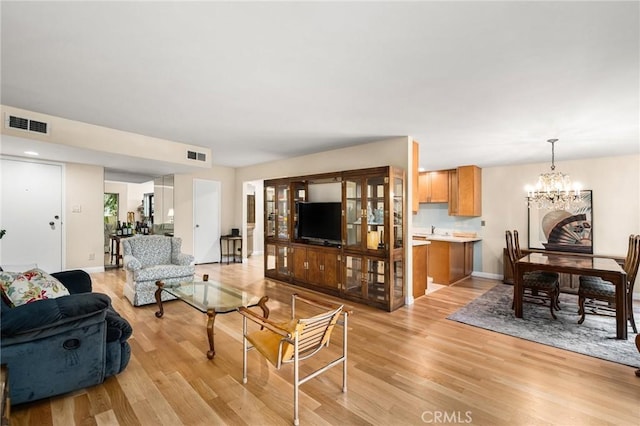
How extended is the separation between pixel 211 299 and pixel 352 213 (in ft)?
7.44

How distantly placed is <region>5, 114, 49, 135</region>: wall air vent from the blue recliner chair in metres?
2.48

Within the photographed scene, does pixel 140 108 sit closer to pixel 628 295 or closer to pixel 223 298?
pixel 223 298

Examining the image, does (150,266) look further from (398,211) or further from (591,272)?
(591,272)

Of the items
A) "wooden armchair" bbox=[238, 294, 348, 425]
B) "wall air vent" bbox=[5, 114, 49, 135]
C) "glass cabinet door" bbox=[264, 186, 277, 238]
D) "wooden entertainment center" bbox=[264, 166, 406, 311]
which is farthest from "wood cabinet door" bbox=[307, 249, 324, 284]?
"wall air vent" bbox=[5, 114, 49, 135]

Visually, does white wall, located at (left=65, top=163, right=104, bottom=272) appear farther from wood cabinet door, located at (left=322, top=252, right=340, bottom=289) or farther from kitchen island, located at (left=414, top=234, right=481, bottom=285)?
kitchen island, located at (left=414, top=234, right=481, bottom=285)

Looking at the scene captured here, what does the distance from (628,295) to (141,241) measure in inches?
252

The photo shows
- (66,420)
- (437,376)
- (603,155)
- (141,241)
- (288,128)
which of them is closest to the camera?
(66,420)

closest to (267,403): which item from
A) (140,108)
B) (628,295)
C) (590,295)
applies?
(140,108)

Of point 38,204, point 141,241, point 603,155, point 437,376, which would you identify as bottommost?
point 437,376

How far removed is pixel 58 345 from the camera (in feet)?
6.23

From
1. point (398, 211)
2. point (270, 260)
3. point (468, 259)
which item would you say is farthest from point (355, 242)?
point (468, 259)

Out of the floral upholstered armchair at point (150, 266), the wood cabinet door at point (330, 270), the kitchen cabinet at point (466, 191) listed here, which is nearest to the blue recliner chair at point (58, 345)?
the floral upholstered armchair at point (150, 266)

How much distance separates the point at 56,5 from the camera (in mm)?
1560

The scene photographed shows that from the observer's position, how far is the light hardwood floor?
5.89 feet
